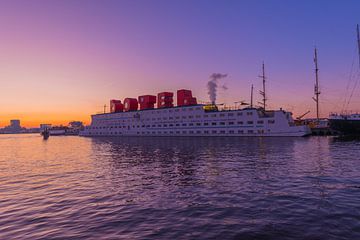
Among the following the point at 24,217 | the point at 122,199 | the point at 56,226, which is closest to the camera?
the point at 56,226

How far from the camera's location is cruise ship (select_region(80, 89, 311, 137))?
248 ft

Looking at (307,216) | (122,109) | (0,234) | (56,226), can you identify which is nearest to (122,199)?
(56,226)

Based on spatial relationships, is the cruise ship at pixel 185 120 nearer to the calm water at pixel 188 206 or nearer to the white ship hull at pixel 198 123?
the white ship hull at pixel 198 123

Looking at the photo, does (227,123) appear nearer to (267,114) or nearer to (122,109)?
(267,114)

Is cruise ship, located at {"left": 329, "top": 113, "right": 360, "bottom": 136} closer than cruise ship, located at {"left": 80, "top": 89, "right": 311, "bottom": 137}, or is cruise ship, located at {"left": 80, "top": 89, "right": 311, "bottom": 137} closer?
cruise ship, located at {"left": 329, "top": 113, "right": 360, "bottom": 136}

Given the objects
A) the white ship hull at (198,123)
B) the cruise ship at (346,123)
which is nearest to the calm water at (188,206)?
the white ship hull at (198,123)

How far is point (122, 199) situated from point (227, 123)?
72975mm

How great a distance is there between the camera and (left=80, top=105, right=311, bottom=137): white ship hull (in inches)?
2945

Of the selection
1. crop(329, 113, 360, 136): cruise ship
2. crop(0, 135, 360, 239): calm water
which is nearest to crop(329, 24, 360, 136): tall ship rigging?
crop(329, 113, 360, 136): cruise ship

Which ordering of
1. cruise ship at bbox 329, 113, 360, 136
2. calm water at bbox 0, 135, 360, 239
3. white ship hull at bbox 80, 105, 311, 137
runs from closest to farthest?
1. calm water at bbox 0, 135, 360, 239
2. cruise ship at bbox 329, 113, 360, 136
3. white ship hull at bbox 80, 105, 311, 137

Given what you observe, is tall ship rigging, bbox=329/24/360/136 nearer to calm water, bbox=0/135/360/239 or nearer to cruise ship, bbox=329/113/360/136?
cruise ship, bbox=329/113/360/136


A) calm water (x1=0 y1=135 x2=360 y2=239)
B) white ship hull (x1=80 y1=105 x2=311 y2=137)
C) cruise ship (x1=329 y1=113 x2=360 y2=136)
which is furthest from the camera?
white ship hull (x1=80 y1=105 x2=311 y2=137)

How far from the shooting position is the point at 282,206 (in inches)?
450

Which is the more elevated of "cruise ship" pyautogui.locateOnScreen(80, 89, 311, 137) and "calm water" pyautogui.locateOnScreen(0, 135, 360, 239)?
"cruise ship" pyautogui.locateOnScreen(80, 89, 311, 137)
